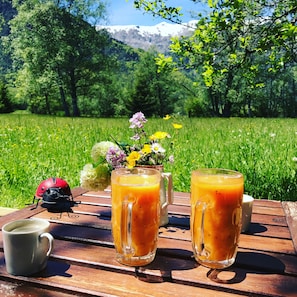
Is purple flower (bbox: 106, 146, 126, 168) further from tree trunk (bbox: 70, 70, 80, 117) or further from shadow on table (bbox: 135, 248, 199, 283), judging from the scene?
tree trunk (bbox: 70, 70, 80, 117)

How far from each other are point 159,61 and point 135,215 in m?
2.59

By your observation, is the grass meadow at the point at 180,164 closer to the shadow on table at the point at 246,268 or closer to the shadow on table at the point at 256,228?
the shadow on table at the point at 256,228

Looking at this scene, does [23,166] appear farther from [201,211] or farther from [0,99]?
[0,99]

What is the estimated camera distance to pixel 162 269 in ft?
3.75

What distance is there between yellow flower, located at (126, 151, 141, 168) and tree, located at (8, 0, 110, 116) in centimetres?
3158

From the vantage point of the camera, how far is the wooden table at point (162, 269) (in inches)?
40.4

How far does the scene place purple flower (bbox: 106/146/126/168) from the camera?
1496mm

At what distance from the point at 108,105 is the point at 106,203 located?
163 ft

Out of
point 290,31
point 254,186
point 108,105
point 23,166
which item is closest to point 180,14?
point 290,31

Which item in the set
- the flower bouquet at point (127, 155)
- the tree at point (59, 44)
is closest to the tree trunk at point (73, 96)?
the tree at point (59, 44)

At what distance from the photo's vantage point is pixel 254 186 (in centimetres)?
385

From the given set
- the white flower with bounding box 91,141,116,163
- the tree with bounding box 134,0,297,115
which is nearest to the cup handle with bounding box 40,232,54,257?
the white flower with bounding box 91,141,116,163

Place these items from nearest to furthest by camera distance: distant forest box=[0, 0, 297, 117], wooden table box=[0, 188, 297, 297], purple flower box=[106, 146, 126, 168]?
wooden table box=[0, 188, 297, 297] → purple flower box=[106, 146, 126, 168] → distant forest box=[0, 0, 297, 117]

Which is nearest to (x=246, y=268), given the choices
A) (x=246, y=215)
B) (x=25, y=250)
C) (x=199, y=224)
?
(x=199, y=224)
